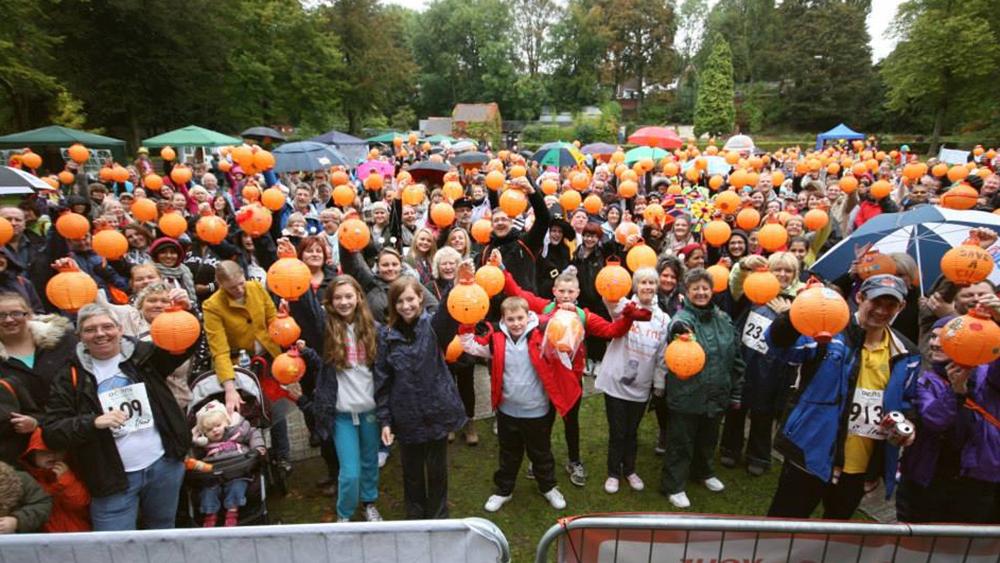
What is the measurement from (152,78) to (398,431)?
3411cm

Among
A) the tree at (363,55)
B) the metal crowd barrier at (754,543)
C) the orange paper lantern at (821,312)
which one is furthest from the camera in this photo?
the tree at (363,55)

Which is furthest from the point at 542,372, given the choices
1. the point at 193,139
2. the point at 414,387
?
the point at 193,139

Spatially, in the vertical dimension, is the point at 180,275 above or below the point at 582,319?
above

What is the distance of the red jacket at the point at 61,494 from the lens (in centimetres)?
265

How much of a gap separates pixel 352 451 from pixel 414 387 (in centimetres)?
69

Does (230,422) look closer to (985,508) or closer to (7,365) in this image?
(7,365)

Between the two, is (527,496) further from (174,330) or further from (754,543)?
(174,330)

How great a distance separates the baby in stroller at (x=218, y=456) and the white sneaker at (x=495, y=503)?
1.68 m

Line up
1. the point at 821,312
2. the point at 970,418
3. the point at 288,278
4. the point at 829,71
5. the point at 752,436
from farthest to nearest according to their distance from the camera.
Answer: the point at 829,71 → the point at 752,436 → the point at 288,278 → the point at 970,418 → the point at 821,312

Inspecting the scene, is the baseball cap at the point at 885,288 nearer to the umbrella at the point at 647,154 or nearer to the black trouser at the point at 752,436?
the black trouser at the point at 752,436

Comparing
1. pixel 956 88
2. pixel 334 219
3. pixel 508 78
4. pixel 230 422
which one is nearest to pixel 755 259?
pixel 230 422

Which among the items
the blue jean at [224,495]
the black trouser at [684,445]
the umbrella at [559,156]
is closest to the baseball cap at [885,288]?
the black trouser at [684,445]

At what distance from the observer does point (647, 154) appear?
14359 mm

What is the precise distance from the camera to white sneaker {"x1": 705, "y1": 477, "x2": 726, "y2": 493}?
13.4 feet
